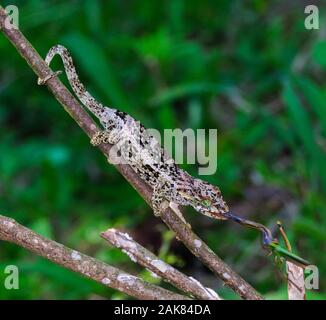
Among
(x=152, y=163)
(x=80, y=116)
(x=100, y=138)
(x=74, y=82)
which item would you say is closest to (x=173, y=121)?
(x=74, y=82)

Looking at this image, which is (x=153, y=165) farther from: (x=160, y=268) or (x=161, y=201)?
(x=160, y=268)

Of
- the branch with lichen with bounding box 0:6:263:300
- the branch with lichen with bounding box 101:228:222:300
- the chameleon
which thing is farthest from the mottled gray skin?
the branch with lichen with bounding box 101:228:222:300

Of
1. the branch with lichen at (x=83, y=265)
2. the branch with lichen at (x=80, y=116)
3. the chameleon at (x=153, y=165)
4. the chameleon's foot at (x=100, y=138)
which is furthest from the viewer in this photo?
the chameleon at (x=153, y=165)

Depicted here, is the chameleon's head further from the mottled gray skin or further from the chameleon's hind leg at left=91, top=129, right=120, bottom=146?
the chameleon's hind leg at left=91, top=129, right=120, bottom=146

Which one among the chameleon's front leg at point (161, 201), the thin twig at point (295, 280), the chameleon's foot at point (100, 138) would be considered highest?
the chameleon's foot at point (100, 138)

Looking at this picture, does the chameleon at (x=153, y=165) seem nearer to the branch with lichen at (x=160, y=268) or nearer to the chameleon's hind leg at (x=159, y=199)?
the chameleon's hind leg at (x=159, y=199)

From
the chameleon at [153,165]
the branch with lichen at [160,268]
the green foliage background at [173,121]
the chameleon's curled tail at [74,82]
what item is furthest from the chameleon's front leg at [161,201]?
the green foliage background at [173,121]

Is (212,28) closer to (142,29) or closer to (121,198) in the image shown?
(142,29)
